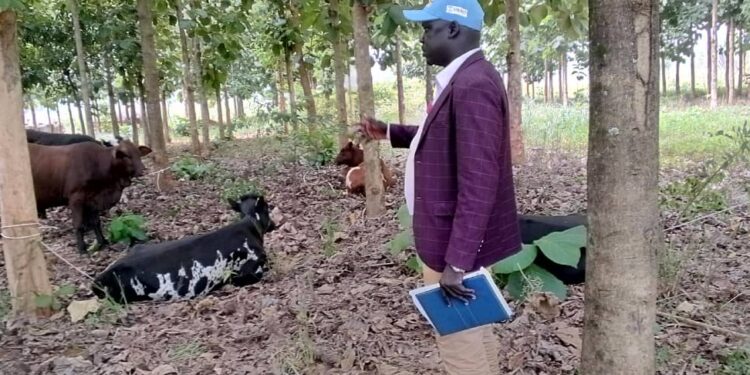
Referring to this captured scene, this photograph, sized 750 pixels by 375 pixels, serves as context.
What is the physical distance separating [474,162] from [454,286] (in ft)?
1.47

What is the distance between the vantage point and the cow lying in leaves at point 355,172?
7.69 meters

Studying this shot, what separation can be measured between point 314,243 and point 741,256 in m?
3.40

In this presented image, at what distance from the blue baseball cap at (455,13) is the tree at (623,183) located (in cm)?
46

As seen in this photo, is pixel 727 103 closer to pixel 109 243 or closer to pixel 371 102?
pixel 371 102

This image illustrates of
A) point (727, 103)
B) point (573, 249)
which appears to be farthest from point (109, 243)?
point (727, 103)

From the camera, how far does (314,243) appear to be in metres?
5.77

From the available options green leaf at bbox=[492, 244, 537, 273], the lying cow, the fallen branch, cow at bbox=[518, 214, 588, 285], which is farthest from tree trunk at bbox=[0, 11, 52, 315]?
the lying cow

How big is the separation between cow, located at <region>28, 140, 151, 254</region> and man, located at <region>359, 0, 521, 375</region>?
4964mm

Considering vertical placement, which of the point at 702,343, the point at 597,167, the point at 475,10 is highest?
the point at 475,10

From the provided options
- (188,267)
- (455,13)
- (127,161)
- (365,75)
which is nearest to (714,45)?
(365,75)

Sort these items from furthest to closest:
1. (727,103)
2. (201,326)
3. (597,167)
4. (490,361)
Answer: (727,103)
(201,326)
(490,361)
(597,167)

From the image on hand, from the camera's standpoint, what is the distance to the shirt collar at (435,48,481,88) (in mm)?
2281

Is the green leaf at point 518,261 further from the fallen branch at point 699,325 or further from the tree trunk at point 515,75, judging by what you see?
the tree trunk at point 515,75

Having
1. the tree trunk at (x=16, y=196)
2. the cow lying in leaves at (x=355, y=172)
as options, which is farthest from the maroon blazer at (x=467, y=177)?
the cow lying in leaves at (x=355, y=172)
